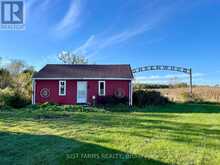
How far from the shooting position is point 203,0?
20.9 metres

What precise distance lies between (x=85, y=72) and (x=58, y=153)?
60.5 ft

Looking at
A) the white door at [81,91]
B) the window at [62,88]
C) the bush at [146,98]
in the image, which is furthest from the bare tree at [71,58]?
the bush at [146,98]

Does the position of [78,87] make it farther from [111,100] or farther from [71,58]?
[71,58]

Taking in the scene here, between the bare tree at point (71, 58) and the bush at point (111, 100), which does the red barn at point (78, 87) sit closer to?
the bush at point (111, 100)

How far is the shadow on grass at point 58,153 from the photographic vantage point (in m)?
6.07

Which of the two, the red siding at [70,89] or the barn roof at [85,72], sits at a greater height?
the barn roof at [85,72]

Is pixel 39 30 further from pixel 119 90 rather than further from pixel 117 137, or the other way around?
pixel 117 137

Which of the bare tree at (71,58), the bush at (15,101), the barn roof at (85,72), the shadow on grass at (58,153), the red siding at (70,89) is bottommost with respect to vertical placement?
the shadow on grass at (58,153)

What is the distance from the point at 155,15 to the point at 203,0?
467 centimetres

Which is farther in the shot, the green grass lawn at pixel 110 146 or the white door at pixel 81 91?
the white door at pixel 81 91

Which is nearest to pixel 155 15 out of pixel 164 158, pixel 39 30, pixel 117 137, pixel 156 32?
pixel 156 32

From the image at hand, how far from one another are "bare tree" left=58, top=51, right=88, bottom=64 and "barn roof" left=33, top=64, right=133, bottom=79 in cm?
1596

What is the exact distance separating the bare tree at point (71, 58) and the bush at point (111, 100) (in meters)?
20.2

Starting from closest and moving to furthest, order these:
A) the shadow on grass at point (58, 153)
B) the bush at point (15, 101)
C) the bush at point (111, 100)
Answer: the shadow on grass at point (58, 153), the bush at point (15, 101), the bush at point (111, 100)
